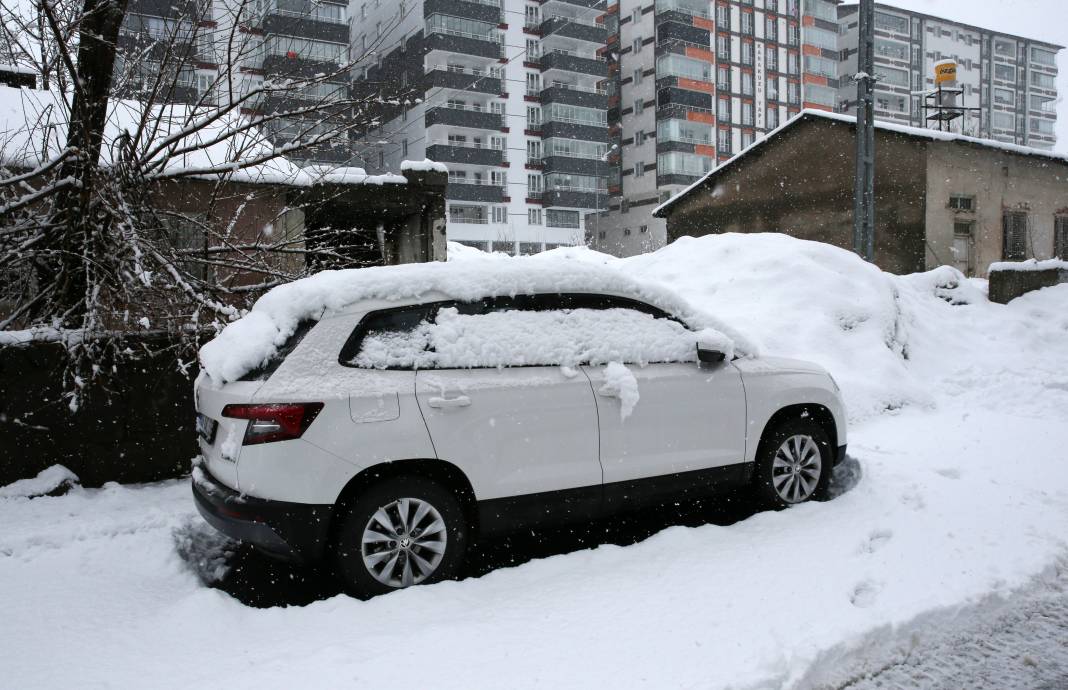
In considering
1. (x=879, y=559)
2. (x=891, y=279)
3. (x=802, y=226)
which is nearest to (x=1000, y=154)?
(x=802, y=226)

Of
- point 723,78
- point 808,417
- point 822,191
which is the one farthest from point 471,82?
point 808,417

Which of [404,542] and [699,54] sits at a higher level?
[699,54]

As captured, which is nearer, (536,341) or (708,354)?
(536,341)

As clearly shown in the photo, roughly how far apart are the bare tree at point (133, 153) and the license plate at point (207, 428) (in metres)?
1.92

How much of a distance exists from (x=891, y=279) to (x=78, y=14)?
1241cm

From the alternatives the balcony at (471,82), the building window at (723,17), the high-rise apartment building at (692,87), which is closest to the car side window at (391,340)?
the balcony at (471,82)

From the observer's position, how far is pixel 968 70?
8188 centimetres

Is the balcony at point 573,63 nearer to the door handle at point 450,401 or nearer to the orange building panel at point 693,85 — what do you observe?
the orange building panel at point 693,85

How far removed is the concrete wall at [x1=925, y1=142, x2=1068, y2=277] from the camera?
63.9 ft

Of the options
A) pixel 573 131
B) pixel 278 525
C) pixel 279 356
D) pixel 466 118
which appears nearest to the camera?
pixel 278 525

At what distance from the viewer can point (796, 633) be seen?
323cm

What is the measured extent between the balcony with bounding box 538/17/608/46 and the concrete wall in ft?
131

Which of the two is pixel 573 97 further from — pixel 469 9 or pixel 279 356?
pixel 279 356

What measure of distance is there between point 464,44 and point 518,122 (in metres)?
7.22
